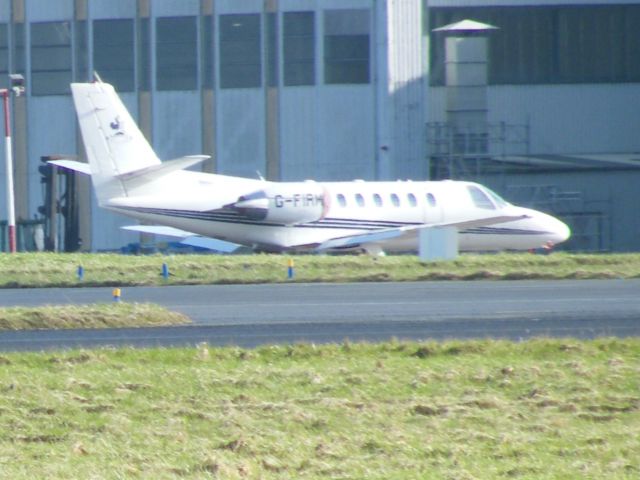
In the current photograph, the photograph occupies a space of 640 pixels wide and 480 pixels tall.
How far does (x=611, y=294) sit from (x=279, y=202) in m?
13.5

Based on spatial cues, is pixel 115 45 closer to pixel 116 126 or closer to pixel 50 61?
pixel 50 61

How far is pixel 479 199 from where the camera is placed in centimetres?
3550

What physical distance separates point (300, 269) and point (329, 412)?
55.3 ft

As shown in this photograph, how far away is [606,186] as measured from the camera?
44.7 m

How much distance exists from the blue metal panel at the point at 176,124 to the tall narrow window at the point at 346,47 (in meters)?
5.15

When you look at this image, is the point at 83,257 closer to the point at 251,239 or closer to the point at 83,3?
Result: the point at 251,239

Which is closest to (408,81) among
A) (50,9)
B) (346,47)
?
(346,47)

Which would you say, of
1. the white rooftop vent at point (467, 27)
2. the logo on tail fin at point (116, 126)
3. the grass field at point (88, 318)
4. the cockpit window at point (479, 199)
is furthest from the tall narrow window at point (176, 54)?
the grass field at point (88, 318)

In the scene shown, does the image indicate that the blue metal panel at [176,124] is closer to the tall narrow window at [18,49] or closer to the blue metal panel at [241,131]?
the blue metal panel at [241,131]

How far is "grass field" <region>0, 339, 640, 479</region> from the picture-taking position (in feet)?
30.6

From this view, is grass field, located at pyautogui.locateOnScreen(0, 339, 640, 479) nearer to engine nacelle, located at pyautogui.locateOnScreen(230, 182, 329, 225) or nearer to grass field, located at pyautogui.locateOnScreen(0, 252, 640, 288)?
grass field, located at pyautogui.locateOnScreen(0, 252, 640, 288)

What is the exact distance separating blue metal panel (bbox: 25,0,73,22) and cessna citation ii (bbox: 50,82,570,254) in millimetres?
12834

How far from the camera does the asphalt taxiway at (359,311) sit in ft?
53.5

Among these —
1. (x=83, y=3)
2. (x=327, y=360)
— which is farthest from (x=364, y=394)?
(x=83, y=3)
